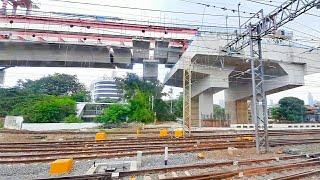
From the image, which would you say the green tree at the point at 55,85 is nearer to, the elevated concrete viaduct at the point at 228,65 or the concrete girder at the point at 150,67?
the concrete girder at the point at 150,67

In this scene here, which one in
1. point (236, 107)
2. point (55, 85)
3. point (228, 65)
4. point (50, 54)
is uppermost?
point (55, 85)

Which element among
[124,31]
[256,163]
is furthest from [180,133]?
[124,31]

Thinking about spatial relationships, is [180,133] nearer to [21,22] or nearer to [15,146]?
[15,146]

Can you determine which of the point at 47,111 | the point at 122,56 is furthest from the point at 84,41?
the point at 47,111

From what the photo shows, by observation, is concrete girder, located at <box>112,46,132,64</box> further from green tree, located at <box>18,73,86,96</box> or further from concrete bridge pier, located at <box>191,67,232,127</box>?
green tree, located at <box>18,73,86,96</box>

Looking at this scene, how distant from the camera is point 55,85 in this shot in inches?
2985

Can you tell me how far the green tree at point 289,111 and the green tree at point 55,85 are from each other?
58339 millimetres

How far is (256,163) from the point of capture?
10430 millimetres

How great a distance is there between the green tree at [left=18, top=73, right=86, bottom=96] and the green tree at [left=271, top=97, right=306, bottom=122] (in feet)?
191

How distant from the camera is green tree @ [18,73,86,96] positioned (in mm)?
72562

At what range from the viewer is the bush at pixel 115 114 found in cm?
3881

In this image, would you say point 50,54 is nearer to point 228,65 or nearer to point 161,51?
point 161,51

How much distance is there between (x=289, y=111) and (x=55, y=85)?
6474cm

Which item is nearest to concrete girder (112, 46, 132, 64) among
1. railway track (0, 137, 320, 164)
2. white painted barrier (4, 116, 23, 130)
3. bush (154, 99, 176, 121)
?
white painted barrier (4, 116, 23, 130)
